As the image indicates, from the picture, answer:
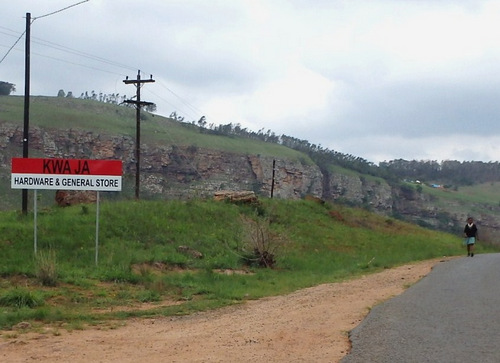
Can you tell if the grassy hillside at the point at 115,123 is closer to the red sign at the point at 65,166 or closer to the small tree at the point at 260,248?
the small tree at the point at 260,248

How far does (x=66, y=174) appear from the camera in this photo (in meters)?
20.8

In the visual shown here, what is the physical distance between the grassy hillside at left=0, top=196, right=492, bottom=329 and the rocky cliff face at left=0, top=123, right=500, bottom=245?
28443 mm

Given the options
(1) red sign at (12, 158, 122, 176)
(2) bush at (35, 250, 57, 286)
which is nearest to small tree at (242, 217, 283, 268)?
(1) red sign at (12, 158, 122, 176)

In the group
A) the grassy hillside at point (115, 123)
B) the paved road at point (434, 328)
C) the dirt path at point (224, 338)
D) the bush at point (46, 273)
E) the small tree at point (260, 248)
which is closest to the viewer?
the paved road at point (434, 328)

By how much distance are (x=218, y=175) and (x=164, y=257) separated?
60.8 m

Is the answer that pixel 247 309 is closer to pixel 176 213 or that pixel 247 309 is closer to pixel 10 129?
pixel 176 213

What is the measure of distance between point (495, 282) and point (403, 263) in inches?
449

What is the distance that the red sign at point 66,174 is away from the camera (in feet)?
67.5

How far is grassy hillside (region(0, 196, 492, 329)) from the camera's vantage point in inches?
611

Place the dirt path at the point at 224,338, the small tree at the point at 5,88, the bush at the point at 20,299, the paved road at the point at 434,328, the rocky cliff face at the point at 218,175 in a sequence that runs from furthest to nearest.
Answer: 1. the small tree at the point at 5,88
2. the rocky cliff face at the point at 218,175
3. the bush at the point at 20,299
4. the dirt path at the point at 224,338
5. the paved road at the point at 434,328

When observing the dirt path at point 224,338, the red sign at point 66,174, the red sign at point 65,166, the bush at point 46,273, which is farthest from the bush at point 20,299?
the red sign at point 65,166

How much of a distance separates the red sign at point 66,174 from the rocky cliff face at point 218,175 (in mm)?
39784

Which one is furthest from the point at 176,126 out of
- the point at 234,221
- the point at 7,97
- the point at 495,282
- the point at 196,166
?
the point at 495,282

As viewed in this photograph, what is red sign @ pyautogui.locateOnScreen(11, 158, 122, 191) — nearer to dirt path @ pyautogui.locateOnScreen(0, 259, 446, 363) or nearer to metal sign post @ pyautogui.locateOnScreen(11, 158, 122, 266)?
metal sign post @ pyautogui.locateOnScreen(11, 158, 122, 266)
